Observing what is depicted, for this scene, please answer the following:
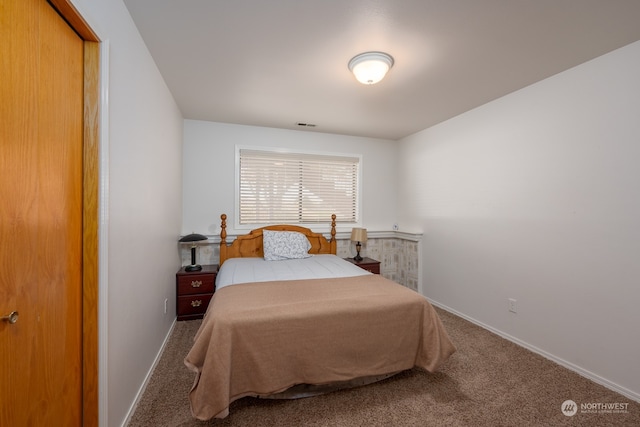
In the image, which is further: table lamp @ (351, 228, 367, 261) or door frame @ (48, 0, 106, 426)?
table lamp @ (351, 228, 367, 261)

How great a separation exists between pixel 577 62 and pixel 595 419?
251cm

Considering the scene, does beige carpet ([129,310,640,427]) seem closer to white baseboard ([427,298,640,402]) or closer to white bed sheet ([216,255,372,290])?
white baseboard ([427,298,640,402])

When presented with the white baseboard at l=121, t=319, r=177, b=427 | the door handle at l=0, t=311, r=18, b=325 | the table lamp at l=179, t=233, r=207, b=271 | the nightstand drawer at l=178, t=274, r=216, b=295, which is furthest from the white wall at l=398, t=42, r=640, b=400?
the door handle at l=0, t=311, r=18, b=325

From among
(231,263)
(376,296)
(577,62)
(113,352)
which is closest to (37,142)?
(113,352)

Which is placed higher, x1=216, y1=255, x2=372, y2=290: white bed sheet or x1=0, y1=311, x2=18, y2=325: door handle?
x1=0, y1=311, x2=18, y2=325: door handle

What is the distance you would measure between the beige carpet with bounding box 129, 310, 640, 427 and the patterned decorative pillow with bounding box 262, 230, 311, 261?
4.78 ft

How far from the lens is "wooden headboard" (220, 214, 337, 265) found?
11.3 feet

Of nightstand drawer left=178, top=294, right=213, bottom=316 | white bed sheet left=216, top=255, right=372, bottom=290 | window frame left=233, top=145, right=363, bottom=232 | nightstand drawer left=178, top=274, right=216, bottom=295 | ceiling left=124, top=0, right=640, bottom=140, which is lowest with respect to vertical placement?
nightstand drawer left=178, top=294, right=213, bottom=316

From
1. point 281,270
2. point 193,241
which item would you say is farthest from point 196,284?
point 281,270

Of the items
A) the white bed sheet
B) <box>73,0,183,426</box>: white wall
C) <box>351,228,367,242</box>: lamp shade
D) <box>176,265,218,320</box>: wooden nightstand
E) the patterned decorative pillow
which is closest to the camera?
<box>73,0,183,426</box>: white wall

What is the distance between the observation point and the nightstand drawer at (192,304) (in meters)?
2.99

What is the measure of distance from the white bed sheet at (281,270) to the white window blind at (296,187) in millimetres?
821

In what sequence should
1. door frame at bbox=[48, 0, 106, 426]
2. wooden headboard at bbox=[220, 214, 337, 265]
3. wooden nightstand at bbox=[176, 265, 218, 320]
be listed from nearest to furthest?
door frame at bbox=[48, 0, 106, 426] < wooden nightstand at bbox=[176, 265, 218, 320] < wooden headboard at bbox=[220, 214, 337, 265]

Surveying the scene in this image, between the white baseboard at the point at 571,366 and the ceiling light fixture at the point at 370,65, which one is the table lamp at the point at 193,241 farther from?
the white baseboard at the point at 571,366
